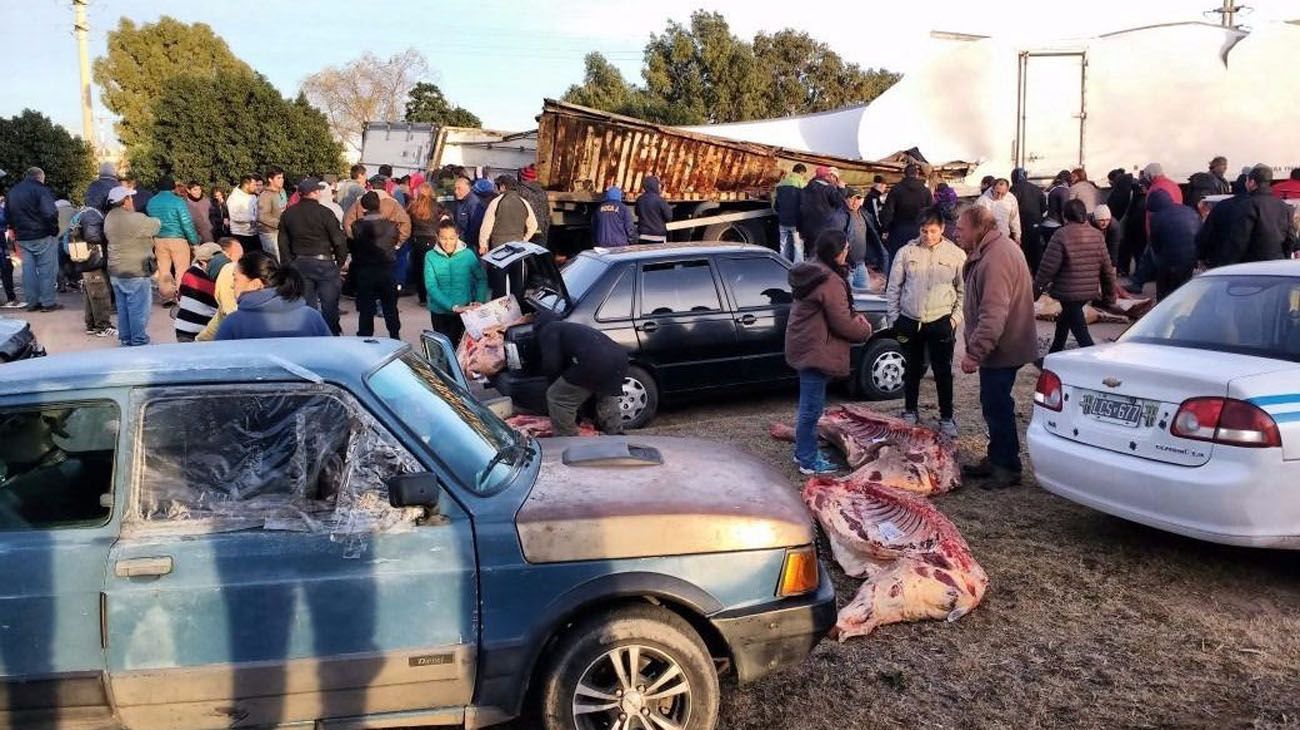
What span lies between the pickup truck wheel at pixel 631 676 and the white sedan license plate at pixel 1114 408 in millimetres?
2732

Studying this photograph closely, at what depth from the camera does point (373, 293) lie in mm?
10211

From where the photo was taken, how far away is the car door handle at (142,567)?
312cm

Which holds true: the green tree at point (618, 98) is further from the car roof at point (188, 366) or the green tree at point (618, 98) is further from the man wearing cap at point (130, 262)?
the car roof at point (188, 366)

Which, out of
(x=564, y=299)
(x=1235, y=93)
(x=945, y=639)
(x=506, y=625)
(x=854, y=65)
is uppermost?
(x=854, y=65)

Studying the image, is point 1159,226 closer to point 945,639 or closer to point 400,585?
point 945,639

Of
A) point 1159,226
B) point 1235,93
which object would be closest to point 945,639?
point 1159,226

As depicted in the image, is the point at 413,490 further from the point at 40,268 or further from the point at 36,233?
the point at 40,268

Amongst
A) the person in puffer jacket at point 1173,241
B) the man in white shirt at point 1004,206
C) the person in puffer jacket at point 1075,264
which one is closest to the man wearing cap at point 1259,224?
the person in puffer jacket at point 1075,264

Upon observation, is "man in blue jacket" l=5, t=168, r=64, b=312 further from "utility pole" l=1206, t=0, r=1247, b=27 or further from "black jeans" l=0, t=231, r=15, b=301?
"utility pole" l=1206, t=0, r=1247, b=27

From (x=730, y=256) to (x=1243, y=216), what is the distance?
197 inches

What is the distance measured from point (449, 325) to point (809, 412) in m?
4.34

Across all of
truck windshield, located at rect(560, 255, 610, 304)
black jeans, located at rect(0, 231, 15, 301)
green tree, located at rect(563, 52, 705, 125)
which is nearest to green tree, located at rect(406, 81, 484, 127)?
green tree, located at rect(563, 52, 705, 125)

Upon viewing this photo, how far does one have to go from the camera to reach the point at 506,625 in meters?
3.24

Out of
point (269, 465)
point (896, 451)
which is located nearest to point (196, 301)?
point (269, 465)
